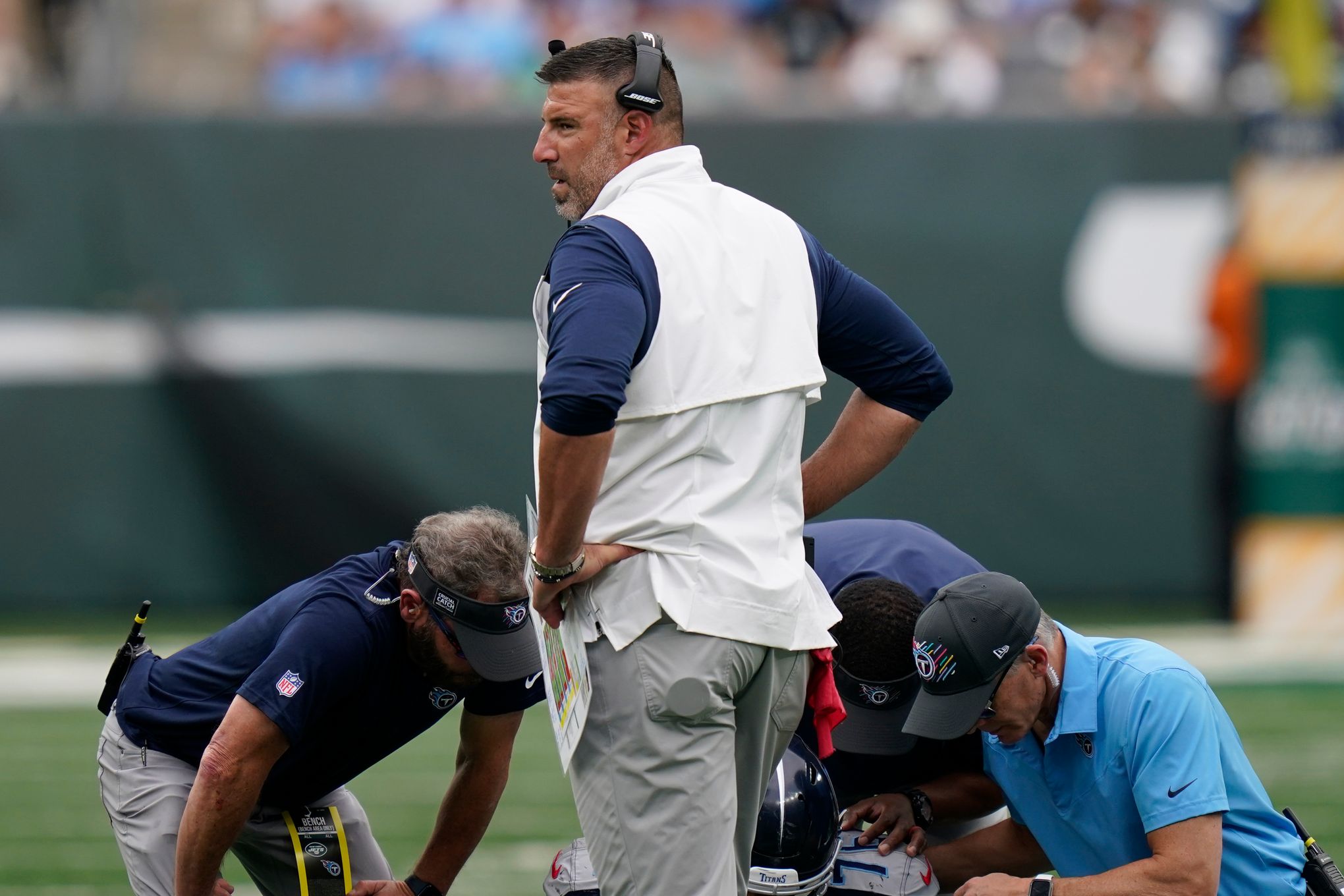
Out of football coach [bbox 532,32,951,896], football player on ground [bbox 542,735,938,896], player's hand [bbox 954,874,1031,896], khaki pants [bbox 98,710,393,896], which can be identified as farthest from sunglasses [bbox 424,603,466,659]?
player's hand [bbox 954,874,1031,896]

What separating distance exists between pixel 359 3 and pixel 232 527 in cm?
375

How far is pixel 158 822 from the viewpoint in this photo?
167 inches

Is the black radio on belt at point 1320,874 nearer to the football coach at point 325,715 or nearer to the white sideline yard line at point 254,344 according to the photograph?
the football coach at point 325,715

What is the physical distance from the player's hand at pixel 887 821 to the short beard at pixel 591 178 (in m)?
1.73

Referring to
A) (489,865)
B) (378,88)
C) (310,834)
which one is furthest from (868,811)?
(378,88)

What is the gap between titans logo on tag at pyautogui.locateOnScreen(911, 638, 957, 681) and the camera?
371 cm

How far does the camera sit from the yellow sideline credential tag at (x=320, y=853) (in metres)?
4.40

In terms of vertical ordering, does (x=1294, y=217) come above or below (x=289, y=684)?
above

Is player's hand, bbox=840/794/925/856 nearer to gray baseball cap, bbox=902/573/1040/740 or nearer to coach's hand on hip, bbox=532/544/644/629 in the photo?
gray baseball cap, bbox=902/573/1040/740

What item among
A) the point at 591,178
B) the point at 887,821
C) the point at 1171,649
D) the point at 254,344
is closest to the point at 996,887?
the point at 887,821

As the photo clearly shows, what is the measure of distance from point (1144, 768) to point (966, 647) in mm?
451

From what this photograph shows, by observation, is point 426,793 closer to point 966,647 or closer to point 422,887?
point 422,887

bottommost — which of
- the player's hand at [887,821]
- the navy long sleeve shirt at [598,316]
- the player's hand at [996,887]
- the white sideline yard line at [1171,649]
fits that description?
the white sideline yard line at [1171,649]

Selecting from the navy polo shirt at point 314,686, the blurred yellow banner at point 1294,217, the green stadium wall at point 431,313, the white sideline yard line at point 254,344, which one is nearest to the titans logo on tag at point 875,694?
the navy polo shirt at point 314,686
